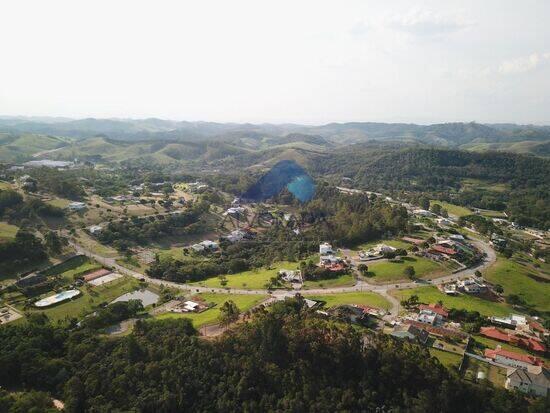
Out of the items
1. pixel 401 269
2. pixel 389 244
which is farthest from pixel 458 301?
pixel 389 244

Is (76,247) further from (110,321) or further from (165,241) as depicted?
(110,321)

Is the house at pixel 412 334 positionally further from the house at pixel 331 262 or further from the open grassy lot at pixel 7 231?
the open grassy lot at pixel 7 231

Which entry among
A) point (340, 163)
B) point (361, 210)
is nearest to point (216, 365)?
point (361, 210)

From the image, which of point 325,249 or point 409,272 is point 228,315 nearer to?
point 409,272

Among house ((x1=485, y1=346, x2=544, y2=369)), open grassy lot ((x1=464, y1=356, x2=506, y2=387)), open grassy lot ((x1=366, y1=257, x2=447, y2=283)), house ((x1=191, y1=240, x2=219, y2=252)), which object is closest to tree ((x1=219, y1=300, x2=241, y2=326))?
open grassy lot ((x1=366, y1=257, x2=447, y2=283))

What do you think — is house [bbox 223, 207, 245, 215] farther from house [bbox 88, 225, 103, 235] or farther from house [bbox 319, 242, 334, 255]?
house [bbox 319, 242, 334, 255]

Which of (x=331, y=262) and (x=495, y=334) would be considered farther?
(x=331, y=262)
